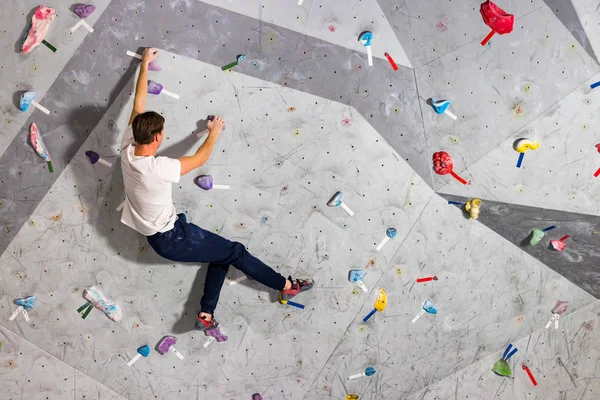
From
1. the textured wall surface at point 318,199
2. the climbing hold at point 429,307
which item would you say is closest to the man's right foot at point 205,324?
the textured wall surface at point 318,199

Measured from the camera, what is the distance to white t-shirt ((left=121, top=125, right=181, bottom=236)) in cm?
269

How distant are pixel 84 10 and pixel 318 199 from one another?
1.69 metres

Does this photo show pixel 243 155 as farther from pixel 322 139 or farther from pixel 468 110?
pixel 468 110

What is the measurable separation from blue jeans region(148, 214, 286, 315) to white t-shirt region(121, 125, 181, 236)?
0.08 metres

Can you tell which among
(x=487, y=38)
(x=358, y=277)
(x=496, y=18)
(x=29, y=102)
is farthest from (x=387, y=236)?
(x=29, y=102)

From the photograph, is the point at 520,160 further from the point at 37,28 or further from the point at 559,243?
the point at 37,28

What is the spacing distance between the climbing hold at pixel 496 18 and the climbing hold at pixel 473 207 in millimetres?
956

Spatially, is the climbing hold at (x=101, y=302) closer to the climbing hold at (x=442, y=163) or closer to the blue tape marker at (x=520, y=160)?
the climbing hold at (x=442, y=163)

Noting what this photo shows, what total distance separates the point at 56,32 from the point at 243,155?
1.25m

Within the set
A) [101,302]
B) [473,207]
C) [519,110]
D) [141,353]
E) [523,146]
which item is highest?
[519,110]

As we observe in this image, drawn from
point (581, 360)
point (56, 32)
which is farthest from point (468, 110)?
point (56, 32)

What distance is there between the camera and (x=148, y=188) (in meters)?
2.74

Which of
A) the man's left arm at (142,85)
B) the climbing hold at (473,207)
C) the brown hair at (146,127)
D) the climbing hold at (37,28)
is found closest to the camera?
the brown hair at (146,127)

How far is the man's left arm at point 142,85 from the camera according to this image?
2953 mm
